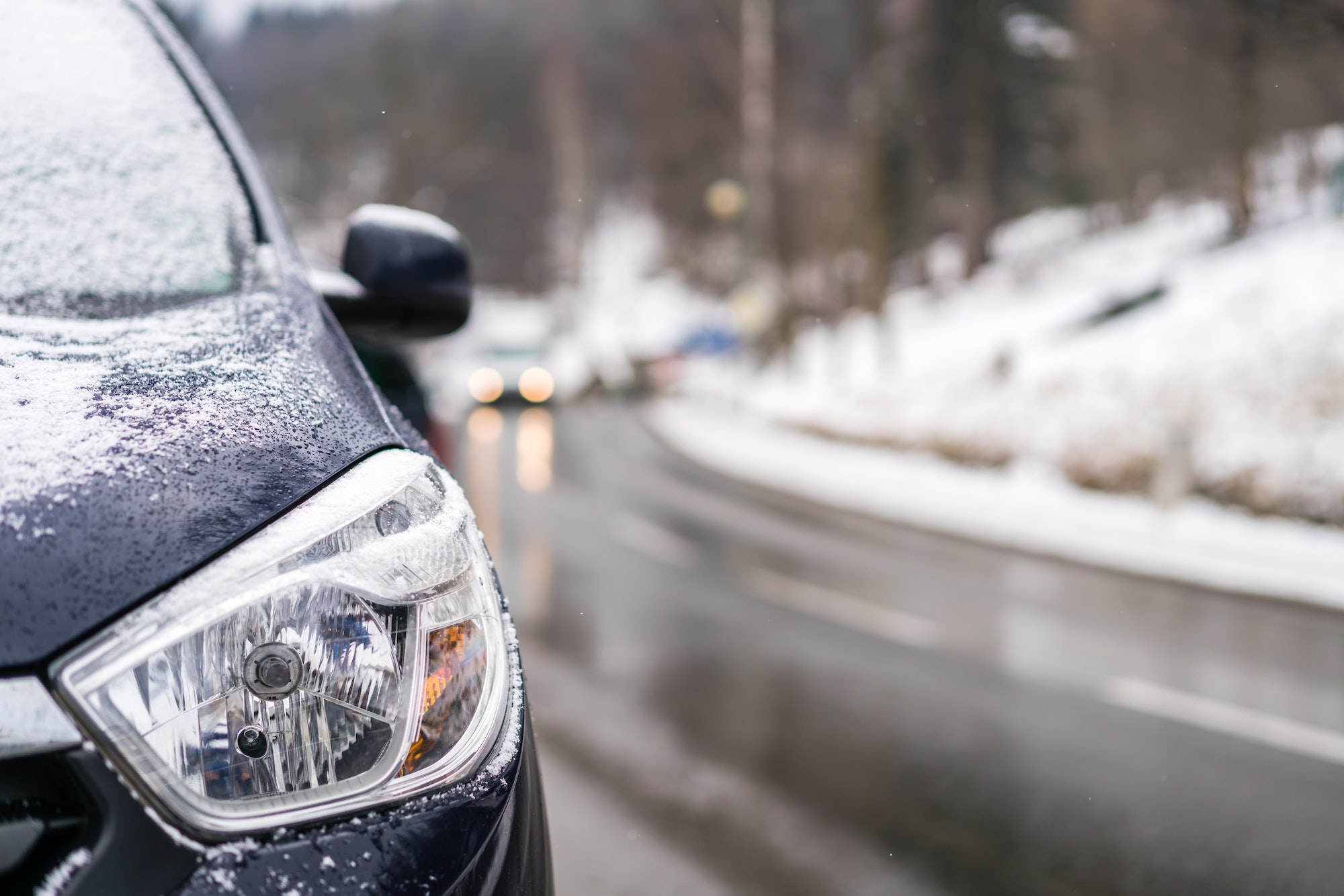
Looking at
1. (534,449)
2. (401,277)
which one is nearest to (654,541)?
(401,277)

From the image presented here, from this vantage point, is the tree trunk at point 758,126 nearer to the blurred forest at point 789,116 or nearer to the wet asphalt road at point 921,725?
the blurred forest at point 789,116

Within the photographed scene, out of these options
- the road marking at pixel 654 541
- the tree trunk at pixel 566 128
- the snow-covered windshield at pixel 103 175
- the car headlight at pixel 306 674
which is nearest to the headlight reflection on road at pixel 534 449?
the road marking at pixel 654 541

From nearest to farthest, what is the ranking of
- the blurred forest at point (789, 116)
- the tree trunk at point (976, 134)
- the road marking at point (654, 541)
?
the road marking at point (654, 541)
the blurred forest at point (789, 116)
the tree trunk at point (976, 134)

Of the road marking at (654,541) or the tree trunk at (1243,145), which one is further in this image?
the tree trunk at (1243,145)

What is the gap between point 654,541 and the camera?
9703mm

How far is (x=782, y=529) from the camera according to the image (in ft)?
34.3

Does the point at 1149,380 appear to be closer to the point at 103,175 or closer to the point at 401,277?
the point at 401,277

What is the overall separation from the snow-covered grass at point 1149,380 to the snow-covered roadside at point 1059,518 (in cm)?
31

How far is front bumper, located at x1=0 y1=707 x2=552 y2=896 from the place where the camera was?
3.43 feet

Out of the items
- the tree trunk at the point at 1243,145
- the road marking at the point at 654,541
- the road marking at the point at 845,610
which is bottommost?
the road marking at the point at 654,541

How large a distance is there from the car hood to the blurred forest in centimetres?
1178

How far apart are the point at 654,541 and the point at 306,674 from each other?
8516 mm

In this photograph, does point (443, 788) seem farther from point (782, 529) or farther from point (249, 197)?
point (782, 529)

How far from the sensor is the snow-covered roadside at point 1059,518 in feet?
28.8
